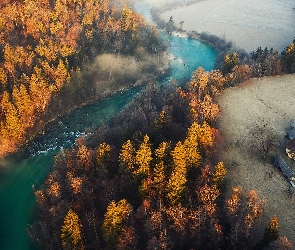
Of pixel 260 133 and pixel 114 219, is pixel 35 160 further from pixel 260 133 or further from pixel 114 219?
pixel 260 133

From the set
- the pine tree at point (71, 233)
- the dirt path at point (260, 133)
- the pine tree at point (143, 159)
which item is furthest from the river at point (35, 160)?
the dirt path at point (260, 133)

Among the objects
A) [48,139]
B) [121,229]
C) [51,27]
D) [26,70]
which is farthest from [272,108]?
[51,27]

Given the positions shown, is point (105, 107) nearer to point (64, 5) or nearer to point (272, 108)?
point (64, 5)

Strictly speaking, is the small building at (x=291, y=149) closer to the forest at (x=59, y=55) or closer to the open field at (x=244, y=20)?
the forest at (x=59, y=55)

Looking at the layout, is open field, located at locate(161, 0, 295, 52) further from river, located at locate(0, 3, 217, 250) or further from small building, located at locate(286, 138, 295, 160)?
small building, located at locate(286, 138, 295, 160)

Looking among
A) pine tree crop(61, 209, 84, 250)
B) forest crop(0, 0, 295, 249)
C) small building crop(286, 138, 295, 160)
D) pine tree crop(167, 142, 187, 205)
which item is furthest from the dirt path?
pine tree crop(61, 209, 84, 250)

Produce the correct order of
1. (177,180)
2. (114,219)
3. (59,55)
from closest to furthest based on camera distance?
(114,219), (177,180), (59,55)

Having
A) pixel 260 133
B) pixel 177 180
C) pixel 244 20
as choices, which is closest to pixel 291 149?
pixel 260 133
